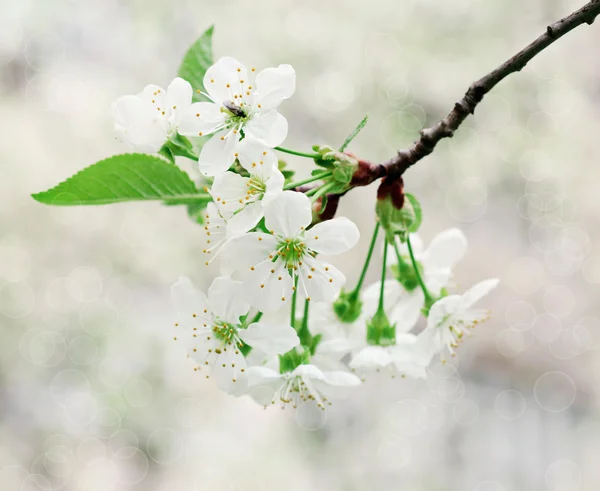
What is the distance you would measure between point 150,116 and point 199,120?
0.04 meters

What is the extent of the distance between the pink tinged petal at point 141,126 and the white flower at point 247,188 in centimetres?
8

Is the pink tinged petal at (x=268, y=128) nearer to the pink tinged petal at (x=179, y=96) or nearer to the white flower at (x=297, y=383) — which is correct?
the pink tinged petal at (x=179, y=96)

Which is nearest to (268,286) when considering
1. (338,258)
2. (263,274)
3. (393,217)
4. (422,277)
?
(263,274)

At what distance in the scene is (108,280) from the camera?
227 centimetres

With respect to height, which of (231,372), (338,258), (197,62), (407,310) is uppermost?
(338,258)

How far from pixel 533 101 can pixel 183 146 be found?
2.10m

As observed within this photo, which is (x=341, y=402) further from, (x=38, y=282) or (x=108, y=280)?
(x=38, y=282)

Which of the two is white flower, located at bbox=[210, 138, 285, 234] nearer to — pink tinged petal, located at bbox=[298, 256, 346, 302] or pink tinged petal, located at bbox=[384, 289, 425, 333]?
pink tinged petal, located at bbox=[298, 256, 346, 302]

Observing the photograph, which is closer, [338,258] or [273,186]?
[273,186]

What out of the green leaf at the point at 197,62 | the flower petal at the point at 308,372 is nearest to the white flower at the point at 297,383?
the flower petal at the point at 308,372

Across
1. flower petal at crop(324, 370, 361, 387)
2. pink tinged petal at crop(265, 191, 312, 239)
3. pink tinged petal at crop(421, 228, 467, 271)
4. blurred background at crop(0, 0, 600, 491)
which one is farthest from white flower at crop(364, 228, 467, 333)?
blurred background at crop(0, 0, 600, 491)

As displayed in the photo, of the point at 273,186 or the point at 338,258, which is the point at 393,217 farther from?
the point at 338,258

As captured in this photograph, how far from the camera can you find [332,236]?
0.43 metres

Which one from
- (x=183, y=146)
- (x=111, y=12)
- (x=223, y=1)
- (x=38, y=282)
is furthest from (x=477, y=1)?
(x=183, y=146)
